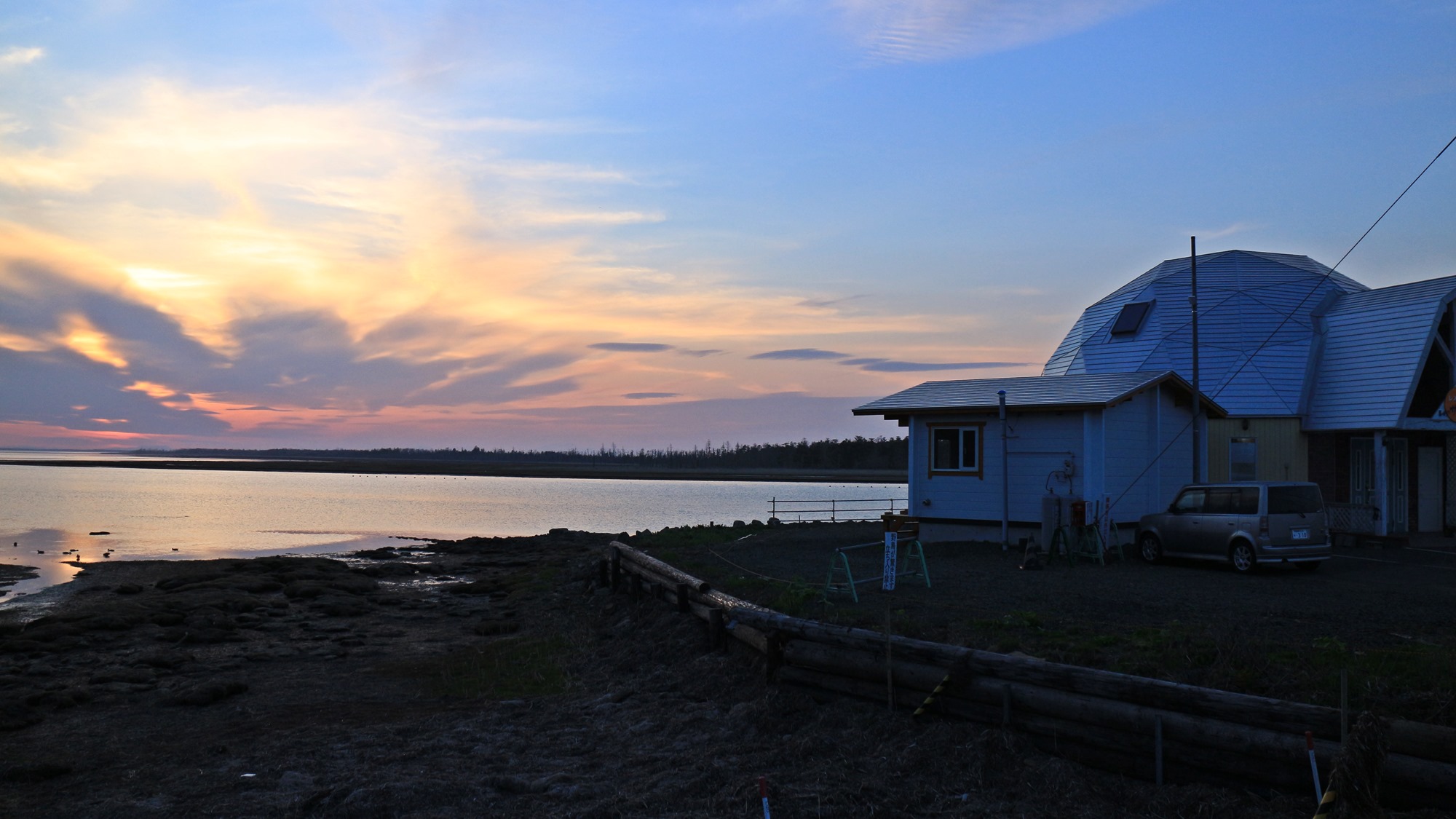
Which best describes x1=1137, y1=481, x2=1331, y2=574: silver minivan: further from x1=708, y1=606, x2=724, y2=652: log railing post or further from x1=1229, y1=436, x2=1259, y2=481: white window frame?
x1=708, y1=606, x2=724, y2=652: log railing post

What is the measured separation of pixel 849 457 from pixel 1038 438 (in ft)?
457

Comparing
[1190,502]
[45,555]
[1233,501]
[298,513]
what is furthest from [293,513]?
[1233,501]

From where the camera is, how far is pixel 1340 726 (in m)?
6.17

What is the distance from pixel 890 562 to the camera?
48.3 ft

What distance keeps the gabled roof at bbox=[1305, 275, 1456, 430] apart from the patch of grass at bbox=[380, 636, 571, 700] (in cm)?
2229

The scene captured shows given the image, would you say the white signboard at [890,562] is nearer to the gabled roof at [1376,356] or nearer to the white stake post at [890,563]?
the white stake post at [890,563]

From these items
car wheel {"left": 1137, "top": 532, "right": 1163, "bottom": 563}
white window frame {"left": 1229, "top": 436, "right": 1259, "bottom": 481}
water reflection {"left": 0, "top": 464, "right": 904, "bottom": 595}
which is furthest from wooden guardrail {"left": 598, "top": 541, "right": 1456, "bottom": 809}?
→ water reflection {"left": 0, "top": 464, "right": 904, "bottom": 595}

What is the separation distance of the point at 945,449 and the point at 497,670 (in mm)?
13485

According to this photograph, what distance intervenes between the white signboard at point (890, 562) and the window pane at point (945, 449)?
30.5 ft

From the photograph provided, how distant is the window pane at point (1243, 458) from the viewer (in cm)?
2739

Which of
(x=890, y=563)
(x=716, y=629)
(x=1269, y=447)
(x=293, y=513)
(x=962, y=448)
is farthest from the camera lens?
(x=293, y=513)

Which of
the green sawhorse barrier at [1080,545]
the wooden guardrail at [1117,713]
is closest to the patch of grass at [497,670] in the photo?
the wooden guardrail at [1117,713]

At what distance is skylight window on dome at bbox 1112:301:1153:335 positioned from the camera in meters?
31.2

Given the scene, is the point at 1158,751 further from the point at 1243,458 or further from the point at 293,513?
the point at 293,513
